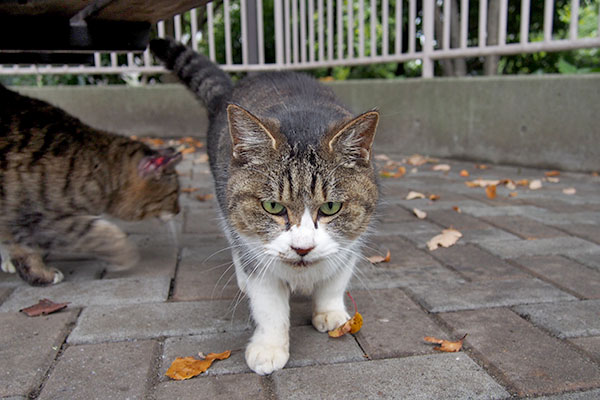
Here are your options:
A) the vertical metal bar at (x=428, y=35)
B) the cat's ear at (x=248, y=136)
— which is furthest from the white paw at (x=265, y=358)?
the vertical metal bar at (x=428, y=35)

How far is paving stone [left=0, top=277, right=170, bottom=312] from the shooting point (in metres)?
2.17

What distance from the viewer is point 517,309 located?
2.06 m

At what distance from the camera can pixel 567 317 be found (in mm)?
1964

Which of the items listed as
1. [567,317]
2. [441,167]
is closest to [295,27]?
[441,167]

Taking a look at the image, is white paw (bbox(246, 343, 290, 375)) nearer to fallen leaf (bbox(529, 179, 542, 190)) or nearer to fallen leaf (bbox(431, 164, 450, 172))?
fallen leaf (bbox(529, 179, 542, 190))

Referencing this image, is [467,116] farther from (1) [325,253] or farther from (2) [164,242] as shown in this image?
(1) [325,253]

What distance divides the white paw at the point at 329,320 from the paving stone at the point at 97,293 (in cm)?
66

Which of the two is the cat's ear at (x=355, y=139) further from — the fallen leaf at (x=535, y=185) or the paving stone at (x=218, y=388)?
the fallen leaf at (x=535, y=185)

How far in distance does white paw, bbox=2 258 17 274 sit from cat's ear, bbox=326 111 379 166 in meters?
1.72

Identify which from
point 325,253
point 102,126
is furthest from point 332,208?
point 102,126

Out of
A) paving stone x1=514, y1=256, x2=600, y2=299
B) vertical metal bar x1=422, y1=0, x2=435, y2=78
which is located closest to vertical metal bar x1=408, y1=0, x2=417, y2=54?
vertical metal bar x1=422, y1=0, x2=435, y2=78

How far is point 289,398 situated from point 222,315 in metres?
0.62

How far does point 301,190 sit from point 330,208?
125 millimetres

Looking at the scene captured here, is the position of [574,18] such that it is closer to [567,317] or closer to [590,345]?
[567,317]
